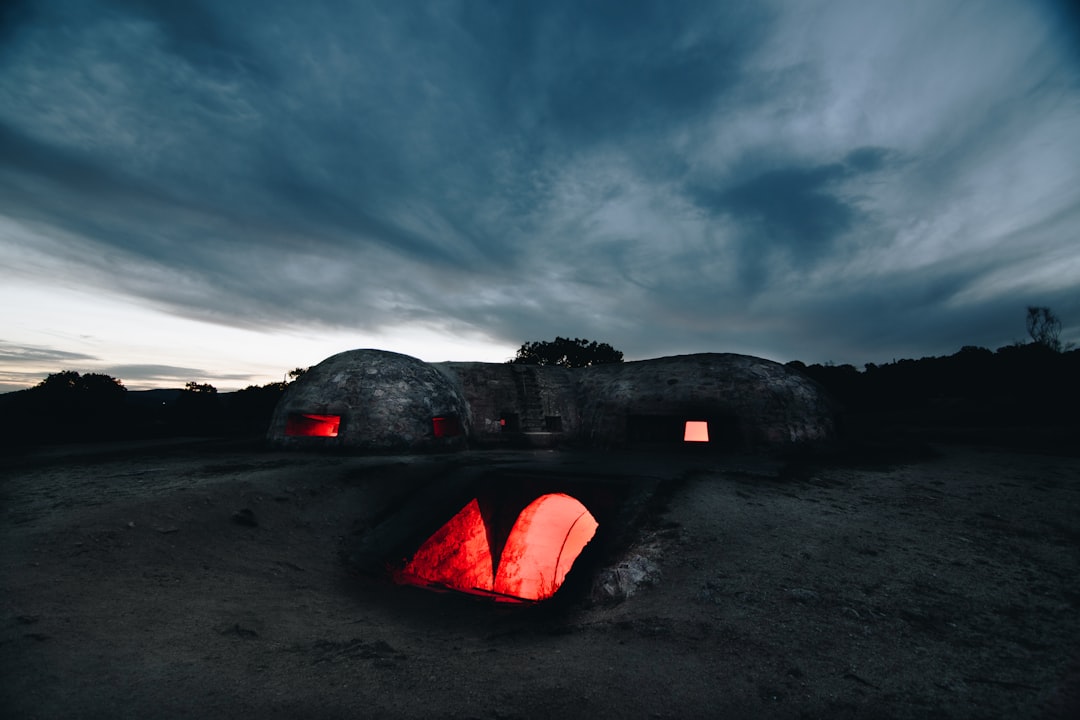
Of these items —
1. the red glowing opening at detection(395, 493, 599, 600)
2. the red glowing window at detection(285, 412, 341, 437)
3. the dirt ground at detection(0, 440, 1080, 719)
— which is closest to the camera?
the dirt ground at detection(0, 440, 1080, 719)

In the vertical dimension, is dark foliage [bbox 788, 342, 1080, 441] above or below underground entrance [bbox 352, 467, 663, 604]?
above

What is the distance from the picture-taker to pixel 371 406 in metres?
14.1

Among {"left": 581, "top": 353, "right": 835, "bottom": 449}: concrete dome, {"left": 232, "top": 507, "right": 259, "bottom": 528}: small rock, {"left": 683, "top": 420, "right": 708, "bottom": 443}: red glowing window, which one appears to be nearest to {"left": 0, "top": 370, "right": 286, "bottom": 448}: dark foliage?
{"left": 232, "top": 507, "right": 259, "bottom": 528}: small rock

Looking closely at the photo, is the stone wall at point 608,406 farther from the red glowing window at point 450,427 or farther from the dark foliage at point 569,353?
the dark foliage at point 569,353

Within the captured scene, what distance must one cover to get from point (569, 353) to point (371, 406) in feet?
90.4

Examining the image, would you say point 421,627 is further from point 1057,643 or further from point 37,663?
point 1057,643

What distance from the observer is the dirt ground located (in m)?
3.47

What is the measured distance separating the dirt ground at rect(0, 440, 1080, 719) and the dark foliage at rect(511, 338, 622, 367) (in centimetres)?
Answer: 3079

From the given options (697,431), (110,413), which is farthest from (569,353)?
(110,413)

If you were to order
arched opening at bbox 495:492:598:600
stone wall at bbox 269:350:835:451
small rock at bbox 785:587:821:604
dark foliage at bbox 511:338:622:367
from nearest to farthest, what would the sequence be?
small rock at bbox 785:587:821:604 < arched opening at bbox 495:492:598:600 < stone wall at bbox 269:350:835:451 < dark foliage at bbox 511:338:622:367

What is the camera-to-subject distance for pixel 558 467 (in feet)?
37.8

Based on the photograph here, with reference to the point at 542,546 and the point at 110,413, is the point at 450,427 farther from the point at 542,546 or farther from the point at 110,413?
the point at 110,413

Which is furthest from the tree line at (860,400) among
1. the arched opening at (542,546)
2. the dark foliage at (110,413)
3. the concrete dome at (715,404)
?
the arched opening at (542,546)

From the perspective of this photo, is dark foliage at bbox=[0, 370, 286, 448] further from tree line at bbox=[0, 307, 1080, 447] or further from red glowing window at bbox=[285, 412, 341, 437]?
red glowing window at bbox=[285, 412, 341, 437]
